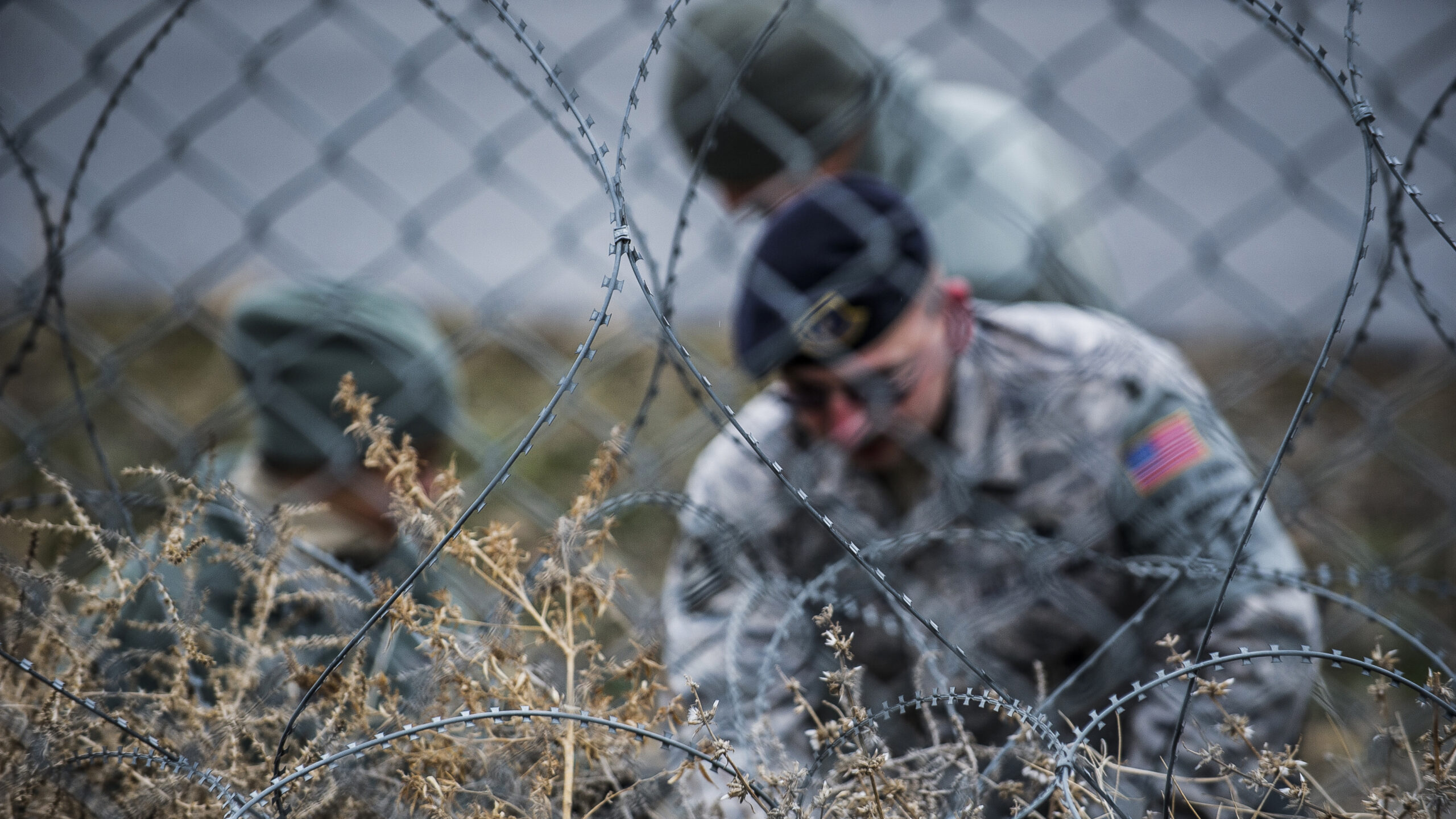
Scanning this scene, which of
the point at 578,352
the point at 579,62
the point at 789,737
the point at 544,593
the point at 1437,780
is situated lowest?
the point at 789,737

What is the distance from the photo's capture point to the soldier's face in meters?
1.15

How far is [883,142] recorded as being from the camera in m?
1.73

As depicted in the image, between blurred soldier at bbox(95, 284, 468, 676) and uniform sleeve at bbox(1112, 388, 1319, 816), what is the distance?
0.78 meters

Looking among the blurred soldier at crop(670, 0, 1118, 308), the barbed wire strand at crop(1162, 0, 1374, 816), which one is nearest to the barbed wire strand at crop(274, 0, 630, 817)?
the barbed wire strand at crop(1162, 0, 1374, 816)

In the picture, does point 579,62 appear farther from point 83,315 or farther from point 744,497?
point 83,315

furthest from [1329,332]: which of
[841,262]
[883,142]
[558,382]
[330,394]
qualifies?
[883,142]

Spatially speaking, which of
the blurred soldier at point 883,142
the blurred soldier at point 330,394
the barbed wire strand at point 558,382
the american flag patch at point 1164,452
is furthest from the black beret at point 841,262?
the barbed wire strand at point 558,382

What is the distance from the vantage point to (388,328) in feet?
4.69

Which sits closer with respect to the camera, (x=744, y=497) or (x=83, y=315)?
(x=744, y=497)

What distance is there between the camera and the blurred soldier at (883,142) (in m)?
1.43

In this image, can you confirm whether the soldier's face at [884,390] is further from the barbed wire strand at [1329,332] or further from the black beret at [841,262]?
the barbed wire strand at [1329,332]

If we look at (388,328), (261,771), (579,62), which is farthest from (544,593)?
(388,328)

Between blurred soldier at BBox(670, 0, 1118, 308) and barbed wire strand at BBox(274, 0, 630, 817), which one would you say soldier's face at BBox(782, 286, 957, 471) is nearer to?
blurred soldier at BBox(670, 0, 1118, 308)

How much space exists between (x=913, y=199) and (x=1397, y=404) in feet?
2.74
